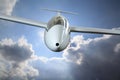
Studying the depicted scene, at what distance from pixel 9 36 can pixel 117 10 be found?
2493mm

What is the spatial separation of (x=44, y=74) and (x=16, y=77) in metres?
0.62

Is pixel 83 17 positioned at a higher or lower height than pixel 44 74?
higher

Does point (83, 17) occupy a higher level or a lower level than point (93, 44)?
higher

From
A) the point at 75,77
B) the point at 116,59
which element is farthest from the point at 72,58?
the point at 116,59

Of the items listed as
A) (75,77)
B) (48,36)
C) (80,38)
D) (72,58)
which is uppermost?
(80,38)

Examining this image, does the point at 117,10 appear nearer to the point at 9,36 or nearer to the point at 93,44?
the point at 93,44

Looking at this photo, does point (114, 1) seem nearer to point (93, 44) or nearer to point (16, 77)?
point (93, 44)

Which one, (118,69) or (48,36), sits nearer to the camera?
(48,36)

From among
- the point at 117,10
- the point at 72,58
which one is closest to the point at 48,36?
the point at 72,58

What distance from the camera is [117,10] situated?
545cm

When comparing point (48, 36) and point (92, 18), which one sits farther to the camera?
point (92, 18)

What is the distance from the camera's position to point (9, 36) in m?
5.44

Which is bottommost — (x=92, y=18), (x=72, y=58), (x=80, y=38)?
(x=72, y=58)

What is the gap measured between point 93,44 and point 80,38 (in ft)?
1.04
